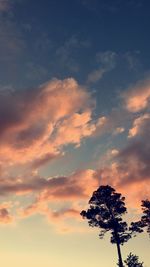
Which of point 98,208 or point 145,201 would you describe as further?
point 145,201

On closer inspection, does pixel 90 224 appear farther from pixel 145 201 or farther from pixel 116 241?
pixel 145 201

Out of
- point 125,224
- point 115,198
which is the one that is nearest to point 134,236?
point 125,224

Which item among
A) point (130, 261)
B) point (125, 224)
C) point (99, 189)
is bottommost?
point (130, 261)

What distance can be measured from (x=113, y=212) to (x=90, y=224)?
337 centimetres

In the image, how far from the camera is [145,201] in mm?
59125

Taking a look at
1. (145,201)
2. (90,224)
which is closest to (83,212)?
(90,224)

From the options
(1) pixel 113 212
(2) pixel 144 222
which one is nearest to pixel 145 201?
(2) pixel 144 222

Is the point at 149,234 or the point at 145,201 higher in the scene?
the point at 145,201

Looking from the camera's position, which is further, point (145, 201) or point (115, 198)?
point (145, 201)

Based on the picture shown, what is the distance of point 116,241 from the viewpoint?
175ft

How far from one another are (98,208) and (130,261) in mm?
7753

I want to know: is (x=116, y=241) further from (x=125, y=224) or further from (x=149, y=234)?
(x=149, y=234)

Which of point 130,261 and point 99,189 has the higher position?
point 99,189

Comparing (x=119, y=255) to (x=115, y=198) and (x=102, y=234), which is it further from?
(x=115, y=198)
